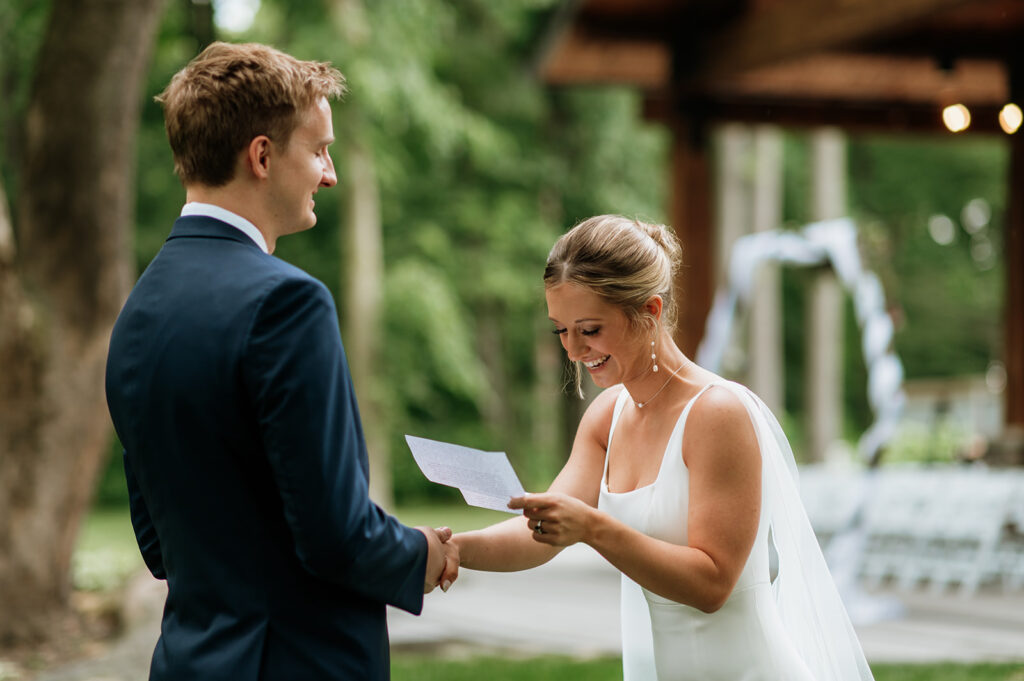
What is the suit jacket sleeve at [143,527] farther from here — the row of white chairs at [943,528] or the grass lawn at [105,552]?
the row of white chairs at [943,528]

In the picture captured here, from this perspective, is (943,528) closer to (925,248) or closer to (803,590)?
(803,590)

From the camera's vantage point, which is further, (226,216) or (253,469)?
(226,216)

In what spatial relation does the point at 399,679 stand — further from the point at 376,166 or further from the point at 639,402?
the point at 376,166

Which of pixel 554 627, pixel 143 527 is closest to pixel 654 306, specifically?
pixel 143 527

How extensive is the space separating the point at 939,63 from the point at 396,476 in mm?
16647

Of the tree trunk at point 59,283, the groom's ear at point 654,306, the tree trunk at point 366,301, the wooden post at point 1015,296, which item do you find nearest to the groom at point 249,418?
the groom's ear at point 654,306

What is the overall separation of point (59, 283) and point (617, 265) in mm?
5604

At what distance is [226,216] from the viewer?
2.16 meters

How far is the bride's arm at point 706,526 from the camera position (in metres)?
2.30

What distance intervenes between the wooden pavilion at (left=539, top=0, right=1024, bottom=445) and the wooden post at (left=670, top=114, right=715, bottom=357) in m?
0.01

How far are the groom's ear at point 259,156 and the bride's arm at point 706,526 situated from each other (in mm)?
829

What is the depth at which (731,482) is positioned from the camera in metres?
2.41

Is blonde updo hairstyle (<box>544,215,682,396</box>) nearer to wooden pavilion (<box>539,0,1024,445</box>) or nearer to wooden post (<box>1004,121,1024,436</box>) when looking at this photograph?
wooden pavilion (<box>539,0,1024,445</box>)

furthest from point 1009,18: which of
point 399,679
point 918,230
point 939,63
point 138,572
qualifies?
point 918,230
